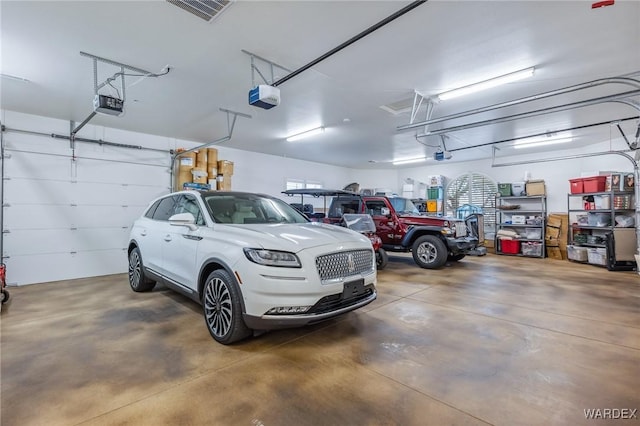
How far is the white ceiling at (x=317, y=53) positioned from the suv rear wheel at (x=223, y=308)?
2.49m

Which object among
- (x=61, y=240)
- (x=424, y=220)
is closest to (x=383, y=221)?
(x=424, y=220)

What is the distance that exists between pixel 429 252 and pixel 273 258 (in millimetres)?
4922

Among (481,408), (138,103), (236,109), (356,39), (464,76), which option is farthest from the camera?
(236,109)

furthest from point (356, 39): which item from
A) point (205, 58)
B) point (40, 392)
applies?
→ point (40, 392)

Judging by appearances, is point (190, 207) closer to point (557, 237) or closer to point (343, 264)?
point (343, 264)

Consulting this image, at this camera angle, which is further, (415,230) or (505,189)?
(505,189)

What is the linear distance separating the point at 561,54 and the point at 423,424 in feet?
13.7

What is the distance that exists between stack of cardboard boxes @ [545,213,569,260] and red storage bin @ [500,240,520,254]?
0.77m

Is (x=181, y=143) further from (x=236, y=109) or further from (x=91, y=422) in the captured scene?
(x=91, y=422)

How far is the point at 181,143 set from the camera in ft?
24.9

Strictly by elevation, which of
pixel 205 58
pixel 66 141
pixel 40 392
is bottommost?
pixel 40 392

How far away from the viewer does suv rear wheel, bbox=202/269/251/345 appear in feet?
8.54

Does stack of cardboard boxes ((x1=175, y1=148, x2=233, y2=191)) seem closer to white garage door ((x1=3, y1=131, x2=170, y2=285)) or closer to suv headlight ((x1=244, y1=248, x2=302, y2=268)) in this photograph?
white garage door ((x1=3, y1=131, x2=170, y2=285))

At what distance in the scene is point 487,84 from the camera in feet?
13.6
